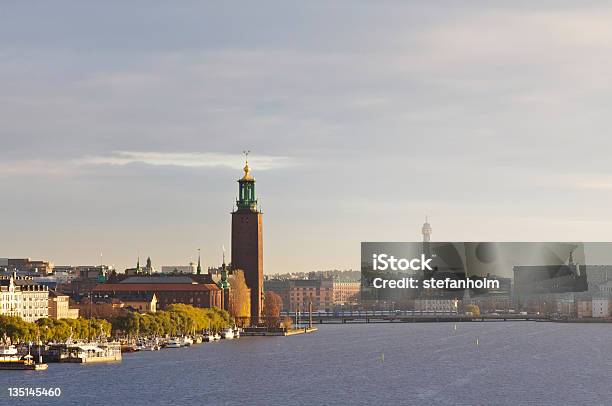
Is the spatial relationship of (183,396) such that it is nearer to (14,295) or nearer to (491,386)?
(491,386)

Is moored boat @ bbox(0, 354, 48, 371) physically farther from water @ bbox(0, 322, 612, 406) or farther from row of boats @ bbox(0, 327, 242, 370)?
water @ bbox(0, 322, 612, 406)

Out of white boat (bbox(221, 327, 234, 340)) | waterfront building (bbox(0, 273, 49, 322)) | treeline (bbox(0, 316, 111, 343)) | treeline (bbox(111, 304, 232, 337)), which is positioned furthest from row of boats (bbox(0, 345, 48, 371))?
white boat (bbox(221, 327, 234, 340))

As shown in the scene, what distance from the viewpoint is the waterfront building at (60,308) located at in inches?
7392

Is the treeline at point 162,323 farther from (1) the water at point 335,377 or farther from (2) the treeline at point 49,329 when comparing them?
(1) the water at point 335,377

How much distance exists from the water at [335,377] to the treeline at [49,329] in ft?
27.9

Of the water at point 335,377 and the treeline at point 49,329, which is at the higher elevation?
the treeline at point 49,329

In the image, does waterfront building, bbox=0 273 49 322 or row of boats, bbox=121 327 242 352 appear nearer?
row of boats, bbox=121 327 242 352

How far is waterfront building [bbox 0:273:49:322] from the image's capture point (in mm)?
175500

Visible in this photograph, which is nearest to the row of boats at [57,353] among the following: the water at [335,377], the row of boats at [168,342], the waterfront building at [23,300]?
the row of boats at [168,342]

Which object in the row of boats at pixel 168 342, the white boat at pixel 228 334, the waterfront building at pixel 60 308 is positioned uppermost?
the waterfront building at pixel 60 308

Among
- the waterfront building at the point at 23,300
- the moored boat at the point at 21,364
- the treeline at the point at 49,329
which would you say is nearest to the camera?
the moored boat at the point at 21,364

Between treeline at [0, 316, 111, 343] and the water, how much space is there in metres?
8.50

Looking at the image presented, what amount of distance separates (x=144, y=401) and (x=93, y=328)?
6649 centimetres

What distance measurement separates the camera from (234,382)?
110 m
